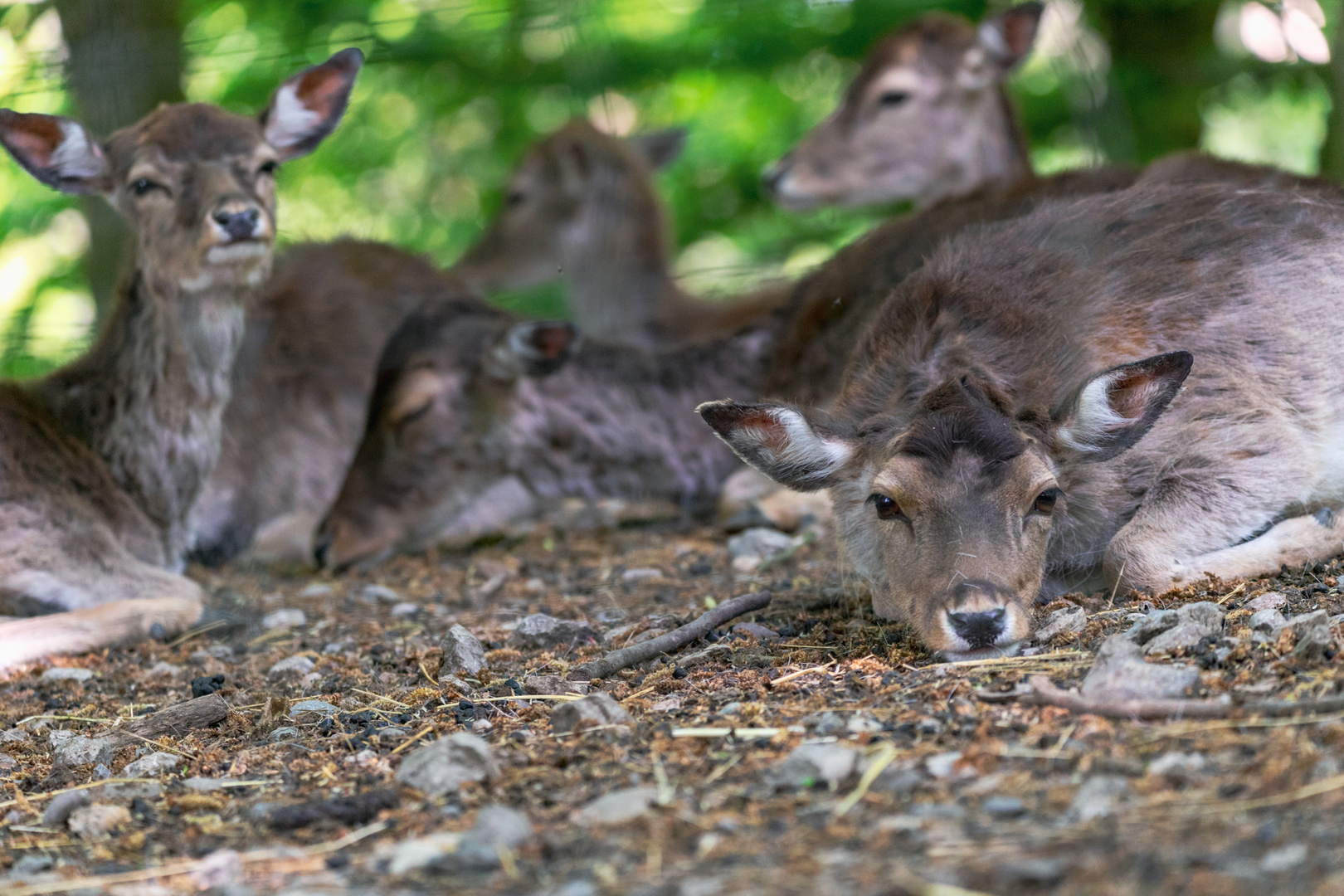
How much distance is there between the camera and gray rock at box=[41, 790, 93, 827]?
3.04 m

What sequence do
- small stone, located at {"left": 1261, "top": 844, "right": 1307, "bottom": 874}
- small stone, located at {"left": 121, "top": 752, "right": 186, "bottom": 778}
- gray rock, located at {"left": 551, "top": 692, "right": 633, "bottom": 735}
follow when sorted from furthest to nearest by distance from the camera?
small stone, located at {"left": 121, "top": 752, "right": 186, "bottom": 778}, gray rock, located at {"left": 551, "top": 692, "right": 633, "bottom": 735}, small stone, located at {"left": 1261, "top": 844, "right": 1307, "bottom": 874}

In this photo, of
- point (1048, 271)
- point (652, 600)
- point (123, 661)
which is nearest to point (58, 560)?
point (123, 661)

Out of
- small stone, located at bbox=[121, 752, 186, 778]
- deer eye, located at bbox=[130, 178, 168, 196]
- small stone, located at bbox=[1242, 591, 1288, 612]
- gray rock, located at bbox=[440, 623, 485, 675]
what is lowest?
small stone, located at bbox=[1242, 591, 1288, 612]

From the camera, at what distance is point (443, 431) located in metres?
6.92

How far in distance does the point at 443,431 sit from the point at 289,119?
175cm

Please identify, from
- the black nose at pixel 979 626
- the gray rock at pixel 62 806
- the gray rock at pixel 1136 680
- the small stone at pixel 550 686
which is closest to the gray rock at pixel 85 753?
the gray rock at pixel 62 806

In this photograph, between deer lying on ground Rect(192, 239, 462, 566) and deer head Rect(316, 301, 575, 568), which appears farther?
deer lying on ground Rect(192, 239, 462, 566)

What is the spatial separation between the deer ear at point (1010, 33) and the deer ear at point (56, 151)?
5049 mm

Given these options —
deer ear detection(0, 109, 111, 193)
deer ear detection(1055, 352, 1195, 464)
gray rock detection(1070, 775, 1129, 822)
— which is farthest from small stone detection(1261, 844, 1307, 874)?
deer ear detection(0, 109, 111, 193)

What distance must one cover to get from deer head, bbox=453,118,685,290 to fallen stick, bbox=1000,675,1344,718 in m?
7.00

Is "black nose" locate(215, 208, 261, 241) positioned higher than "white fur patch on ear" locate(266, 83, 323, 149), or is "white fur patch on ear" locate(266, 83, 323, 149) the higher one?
"white fur patch on ear" locate(266, 83, 323, 149)

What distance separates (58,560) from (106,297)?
3.23 m

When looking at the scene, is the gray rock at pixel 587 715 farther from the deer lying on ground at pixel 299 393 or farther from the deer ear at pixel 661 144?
the deer ear at pixel 661 144

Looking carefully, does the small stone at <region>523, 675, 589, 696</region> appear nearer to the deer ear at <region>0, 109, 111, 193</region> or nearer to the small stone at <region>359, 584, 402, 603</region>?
the small stone at <region>359, 584, 402, 603</region>
